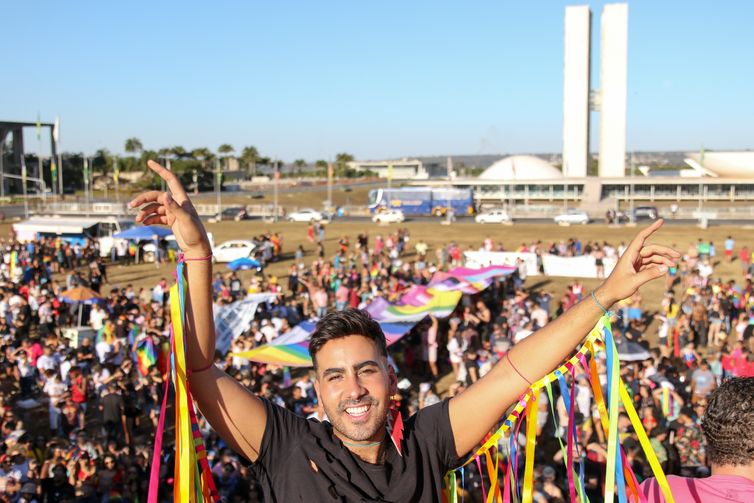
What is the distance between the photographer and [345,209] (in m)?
56.8

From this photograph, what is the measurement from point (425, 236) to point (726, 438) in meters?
38.1

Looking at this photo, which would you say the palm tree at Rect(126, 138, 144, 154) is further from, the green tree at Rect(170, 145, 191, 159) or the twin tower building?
the twin tower building

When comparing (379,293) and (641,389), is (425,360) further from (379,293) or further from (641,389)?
(641,389)

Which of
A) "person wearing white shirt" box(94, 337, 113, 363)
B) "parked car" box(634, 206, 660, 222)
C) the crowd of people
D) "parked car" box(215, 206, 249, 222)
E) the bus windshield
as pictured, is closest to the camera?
the crowd of people

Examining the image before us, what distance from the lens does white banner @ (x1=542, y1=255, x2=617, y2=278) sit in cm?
2489

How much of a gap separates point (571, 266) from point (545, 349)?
23.7 metres

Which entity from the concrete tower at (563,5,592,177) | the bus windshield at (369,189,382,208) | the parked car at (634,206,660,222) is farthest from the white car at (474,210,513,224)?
the concrete tower at (563,5,592,177)

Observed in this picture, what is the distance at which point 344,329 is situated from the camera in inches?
93.4

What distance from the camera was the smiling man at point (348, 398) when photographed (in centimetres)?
227

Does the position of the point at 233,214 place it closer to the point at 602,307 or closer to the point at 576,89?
the point at 576,89

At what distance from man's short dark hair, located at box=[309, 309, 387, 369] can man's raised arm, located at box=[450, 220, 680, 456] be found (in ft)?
1.24

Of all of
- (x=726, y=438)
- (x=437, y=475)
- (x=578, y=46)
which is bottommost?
(x=437, y=475)

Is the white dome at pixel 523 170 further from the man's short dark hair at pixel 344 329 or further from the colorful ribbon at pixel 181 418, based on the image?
the colorful ribbon at pixel 181 418

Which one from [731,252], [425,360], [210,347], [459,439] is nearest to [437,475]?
[459,439]
